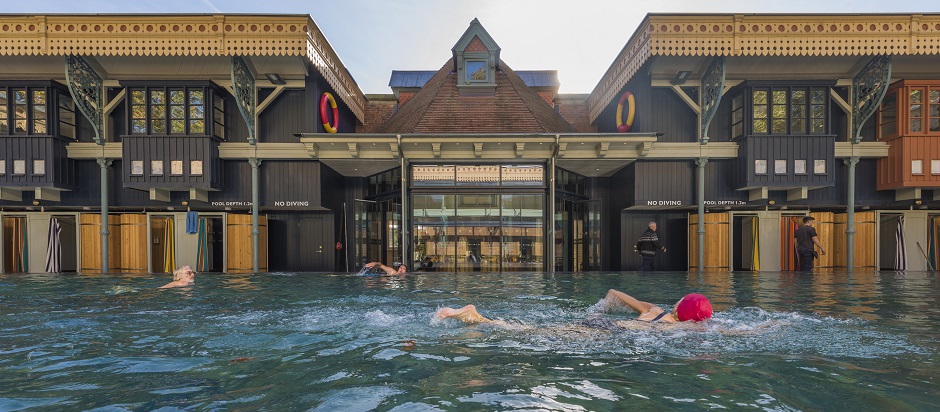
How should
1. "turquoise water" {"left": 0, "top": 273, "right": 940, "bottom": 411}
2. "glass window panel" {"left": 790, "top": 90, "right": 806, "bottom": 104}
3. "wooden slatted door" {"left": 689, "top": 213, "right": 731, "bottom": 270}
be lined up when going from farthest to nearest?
1. "wooden slatted door" {"left": 689, "top": 213, "right": 731, "bottom": 270}
2. "glass window panel" {"left": 790, "top": 90, "right": 806, "bottom": 104}
3. "turquoise water" {"left": 0, "top": 273, "right": 940, "bottom": 411}

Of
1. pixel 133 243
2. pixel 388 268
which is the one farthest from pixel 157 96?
pixel 388 268

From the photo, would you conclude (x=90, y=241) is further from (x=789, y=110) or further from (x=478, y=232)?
(x=789, y=110)

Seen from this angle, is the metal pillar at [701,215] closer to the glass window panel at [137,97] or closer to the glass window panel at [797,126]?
the glass window panel at [797,126]

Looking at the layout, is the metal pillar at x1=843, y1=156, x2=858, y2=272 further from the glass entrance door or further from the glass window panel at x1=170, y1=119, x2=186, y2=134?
the glass window panel at x1=170, y1=119, x2=186, y2=134

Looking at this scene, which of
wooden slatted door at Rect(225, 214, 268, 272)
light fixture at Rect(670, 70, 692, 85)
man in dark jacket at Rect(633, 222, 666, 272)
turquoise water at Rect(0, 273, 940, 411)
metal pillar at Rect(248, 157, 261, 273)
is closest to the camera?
turquoise water at Rect(0, 273, 940, 411)

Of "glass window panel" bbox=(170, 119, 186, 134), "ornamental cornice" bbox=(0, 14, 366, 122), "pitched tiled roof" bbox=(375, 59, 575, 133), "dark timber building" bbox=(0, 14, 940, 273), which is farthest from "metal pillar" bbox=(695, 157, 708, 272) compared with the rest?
"glass window panel" bbox=(170, 119, 186, 134)

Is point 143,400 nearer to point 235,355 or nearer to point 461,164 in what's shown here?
point 235,355

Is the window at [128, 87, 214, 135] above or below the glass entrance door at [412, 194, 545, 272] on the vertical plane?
above

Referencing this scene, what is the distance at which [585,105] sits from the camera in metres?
19.9

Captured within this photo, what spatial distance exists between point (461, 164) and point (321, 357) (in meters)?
10.6

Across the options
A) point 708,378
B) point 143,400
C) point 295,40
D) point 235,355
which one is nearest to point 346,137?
point 295,40

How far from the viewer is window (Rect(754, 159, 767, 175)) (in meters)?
13.8

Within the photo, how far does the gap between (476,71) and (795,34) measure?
9837 mm

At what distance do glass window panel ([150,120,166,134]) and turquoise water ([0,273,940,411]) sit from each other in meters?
7.38
